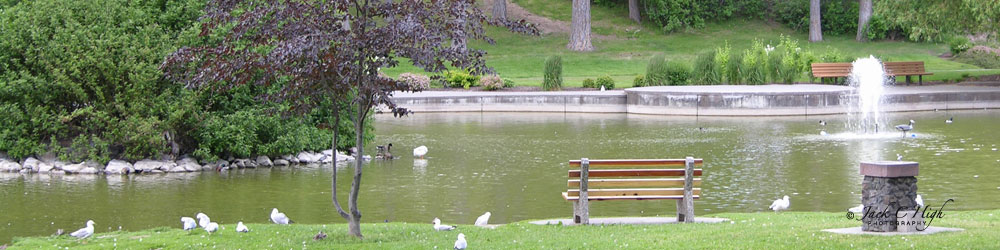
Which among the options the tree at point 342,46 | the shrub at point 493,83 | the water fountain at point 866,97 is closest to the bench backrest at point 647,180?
the tree at point 342,46

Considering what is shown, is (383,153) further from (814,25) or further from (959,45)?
(814,25)

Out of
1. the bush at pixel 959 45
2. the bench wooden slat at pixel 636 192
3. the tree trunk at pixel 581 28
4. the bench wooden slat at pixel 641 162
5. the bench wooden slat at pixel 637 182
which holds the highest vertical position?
the tree trunk at pixel 581 28

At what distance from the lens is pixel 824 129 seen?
2673cm

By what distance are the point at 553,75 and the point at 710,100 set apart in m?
6.20

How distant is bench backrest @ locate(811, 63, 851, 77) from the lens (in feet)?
117

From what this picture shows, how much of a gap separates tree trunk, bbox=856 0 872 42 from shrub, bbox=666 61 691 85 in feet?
71.0

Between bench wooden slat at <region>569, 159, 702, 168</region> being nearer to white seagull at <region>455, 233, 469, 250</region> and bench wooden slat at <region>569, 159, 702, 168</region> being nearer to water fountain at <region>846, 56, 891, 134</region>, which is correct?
white seagull at <region>455, 233, 469, 250</region>

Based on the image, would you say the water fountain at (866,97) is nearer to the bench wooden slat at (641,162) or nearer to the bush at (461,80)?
the bush at (461,80)

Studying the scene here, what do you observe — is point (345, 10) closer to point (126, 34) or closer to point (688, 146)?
point (126, 34)

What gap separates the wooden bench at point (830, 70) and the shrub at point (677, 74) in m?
3.86

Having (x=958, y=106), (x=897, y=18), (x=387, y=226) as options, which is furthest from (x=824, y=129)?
(x=387, y=226)

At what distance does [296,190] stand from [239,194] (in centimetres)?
85

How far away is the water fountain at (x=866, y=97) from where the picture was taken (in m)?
27.9

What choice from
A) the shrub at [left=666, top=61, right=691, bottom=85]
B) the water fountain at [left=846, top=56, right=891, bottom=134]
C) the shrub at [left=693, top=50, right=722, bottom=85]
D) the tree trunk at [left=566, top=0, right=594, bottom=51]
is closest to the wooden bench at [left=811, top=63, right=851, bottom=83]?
the water fountain at [left=846, top=56, right=891, bottom=134]
